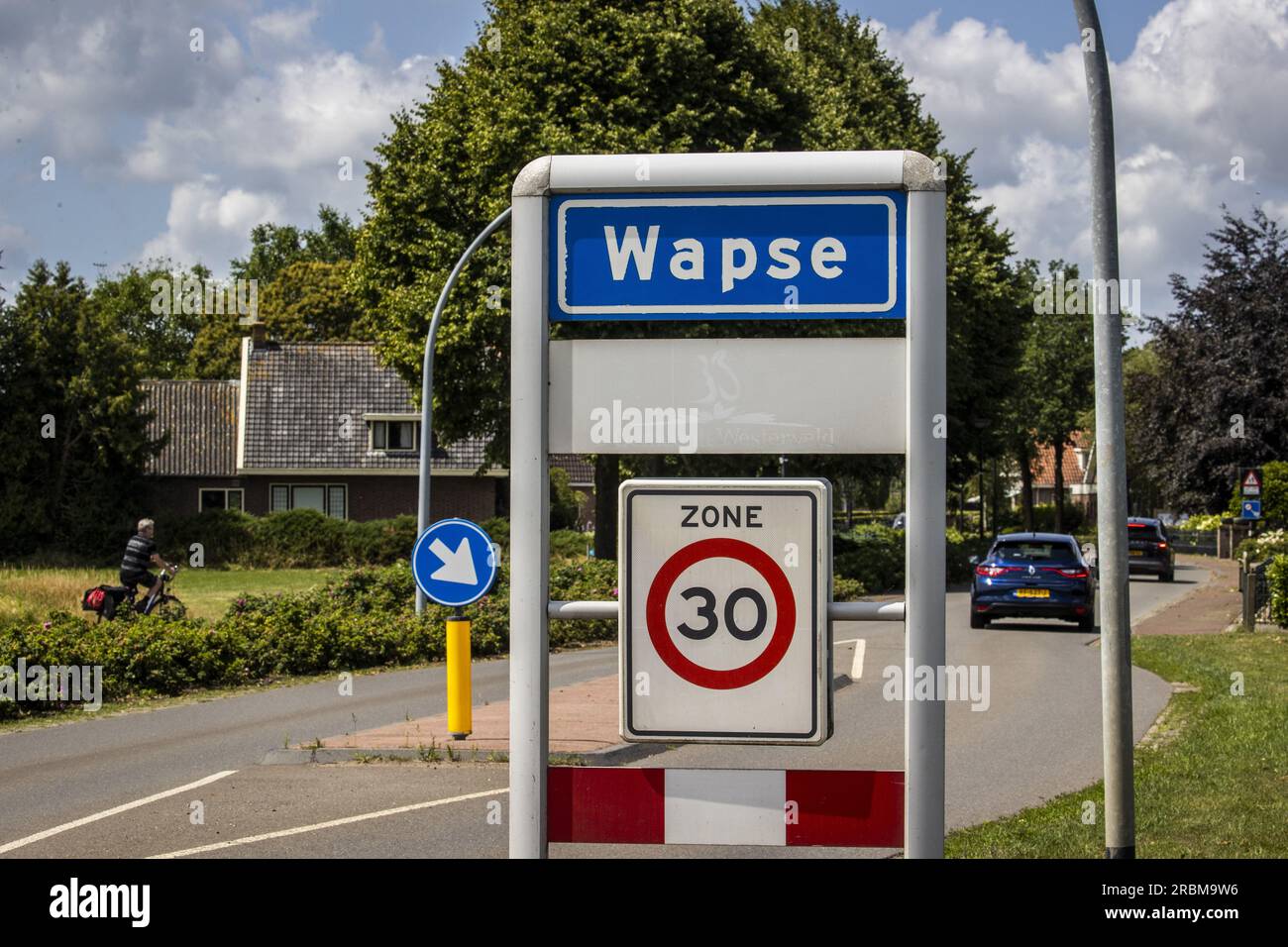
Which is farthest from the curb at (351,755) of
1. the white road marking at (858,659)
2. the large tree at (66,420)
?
the large tree at (66,420)

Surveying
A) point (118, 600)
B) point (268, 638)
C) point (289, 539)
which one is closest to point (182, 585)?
point (289, 539)

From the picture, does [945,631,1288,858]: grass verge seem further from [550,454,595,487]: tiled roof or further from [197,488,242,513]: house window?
[550,454,595,487]: tiled roof

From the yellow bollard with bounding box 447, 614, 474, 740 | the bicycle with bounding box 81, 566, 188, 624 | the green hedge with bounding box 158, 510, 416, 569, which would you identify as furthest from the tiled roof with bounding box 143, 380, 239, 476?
the yellow bollard with bounding box 447, 614, 474, 740

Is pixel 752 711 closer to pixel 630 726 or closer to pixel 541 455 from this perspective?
pixel 630 726

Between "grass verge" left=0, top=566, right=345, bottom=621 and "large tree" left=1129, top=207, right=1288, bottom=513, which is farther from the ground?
"large tree" left=1129, top=207, right=1288, bottom=513

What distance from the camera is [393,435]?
53.5 m

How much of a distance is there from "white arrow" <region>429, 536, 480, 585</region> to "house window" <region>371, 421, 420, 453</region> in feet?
142

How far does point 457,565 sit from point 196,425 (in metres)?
48.6

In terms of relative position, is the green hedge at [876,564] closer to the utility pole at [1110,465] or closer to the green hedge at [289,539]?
the green hedge at [289,539]

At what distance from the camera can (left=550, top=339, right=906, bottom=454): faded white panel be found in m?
3.73

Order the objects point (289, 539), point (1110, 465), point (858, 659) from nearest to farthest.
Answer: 1. point (1110, 465)
2. point (858, 659)
3. point (289, 539)

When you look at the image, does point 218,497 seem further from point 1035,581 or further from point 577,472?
point 1035,581

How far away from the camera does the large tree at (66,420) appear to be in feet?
147
